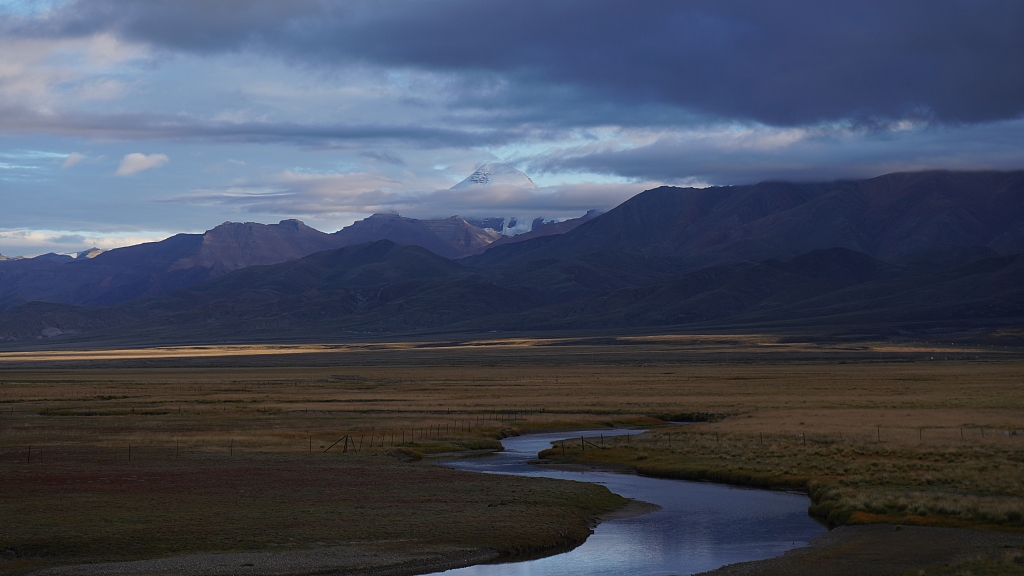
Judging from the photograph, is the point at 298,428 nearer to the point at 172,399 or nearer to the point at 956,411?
the point at 172,399

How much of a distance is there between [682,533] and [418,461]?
19458 millimetres

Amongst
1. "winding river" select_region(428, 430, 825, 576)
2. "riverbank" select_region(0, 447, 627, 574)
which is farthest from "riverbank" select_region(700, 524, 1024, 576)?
"riverbank" select_region(0, 447, 627, 574)

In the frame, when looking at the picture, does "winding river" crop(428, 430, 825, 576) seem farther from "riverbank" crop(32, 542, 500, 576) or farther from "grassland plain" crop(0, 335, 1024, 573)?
"grassland plain" crop(0, 335, 1024, 573)

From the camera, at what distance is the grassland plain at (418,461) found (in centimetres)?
2877

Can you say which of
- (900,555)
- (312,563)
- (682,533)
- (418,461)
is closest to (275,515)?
(312,563)

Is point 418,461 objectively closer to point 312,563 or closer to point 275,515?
point 275,515

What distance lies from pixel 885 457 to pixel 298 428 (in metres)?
34.5

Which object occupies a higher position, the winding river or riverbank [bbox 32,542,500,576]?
riverbank [bbox 32,542,500,576]

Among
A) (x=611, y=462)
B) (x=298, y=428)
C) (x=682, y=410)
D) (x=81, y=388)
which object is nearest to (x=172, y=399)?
(x=81, y=388)

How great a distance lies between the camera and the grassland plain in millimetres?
28766

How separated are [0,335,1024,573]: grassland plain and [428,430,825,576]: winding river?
3.64 feet

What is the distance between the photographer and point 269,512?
31.2 meters

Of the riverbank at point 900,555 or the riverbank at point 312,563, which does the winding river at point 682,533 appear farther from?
the riverbank at point 900,555

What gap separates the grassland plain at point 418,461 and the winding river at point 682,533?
1109mm
